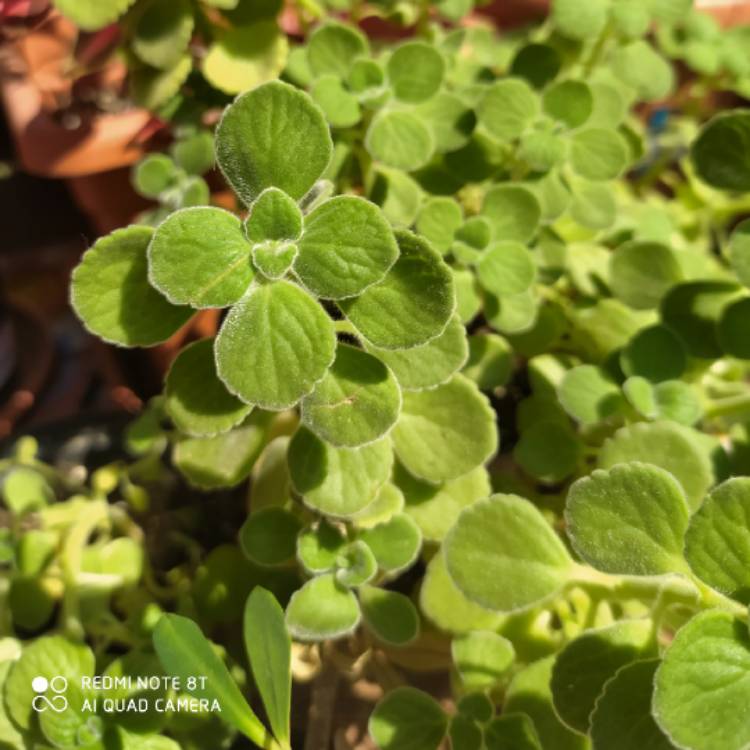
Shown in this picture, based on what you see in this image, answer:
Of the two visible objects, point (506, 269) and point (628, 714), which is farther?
point (506, 269)

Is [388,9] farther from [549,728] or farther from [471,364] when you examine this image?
[549,728]

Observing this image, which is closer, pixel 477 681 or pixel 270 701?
pixel 270 701

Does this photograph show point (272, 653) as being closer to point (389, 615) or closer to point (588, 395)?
point (389, 615)

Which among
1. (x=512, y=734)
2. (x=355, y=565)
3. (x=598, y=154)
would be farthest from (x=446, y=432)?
(x=598, y=154)

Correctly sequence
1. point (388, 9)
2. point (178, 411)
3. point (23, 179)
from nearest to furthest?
point (178, 411), point (388, 9), point (23, 179)

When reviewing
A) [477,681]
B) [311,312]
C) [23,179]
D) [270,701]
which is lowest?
[23,179]

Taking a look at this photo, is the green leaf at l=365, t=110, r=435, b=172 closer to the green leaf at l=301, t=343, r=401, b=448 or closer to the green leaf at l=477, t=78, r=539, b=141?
the green leaf at l=477, t=78, r=539, b=141

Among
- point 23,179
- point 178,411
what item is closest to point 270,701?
point 178,411
